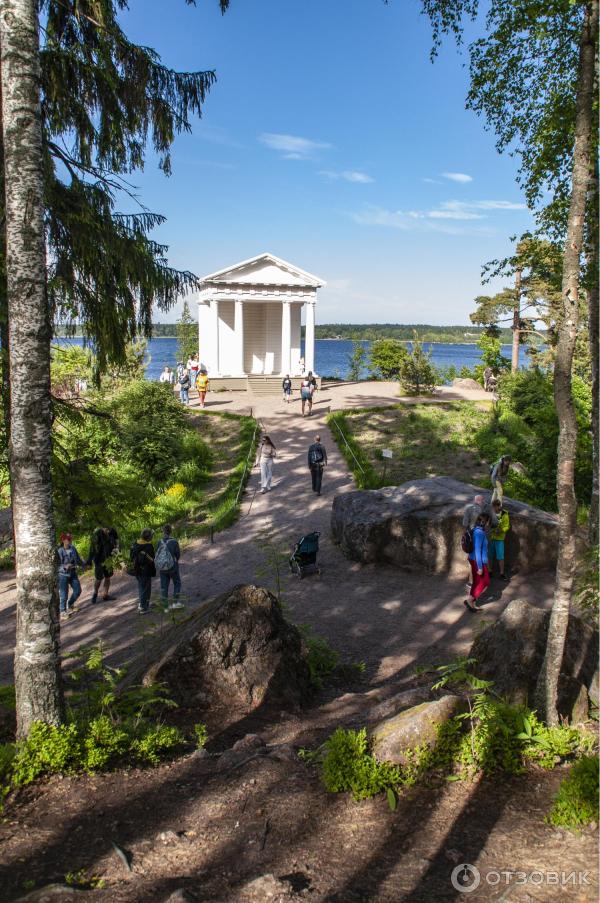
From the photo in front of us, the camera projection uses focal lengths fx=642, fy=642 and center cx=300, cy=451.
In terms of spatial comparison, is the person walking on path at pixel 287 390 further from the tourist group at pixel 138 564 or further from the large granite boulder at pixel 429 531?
the tourist group at pixel 138 564

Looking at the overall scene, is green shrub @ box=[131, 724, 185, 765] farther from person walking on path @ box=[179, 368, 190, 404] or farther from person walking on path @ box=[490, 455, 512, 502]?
person walking on path @ box=[179, 368, 190, 404]

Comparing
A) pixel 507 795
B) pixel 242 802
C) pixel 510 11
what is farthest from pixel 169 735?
pixel 510 11

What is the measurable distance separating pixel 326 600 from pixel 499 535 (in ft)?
10.8

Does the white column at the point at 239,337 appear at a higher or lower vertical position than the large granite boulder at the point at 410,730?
higher

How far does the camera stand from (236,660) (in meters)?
7.38

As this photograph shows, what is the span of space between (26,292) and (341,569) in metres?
8.65

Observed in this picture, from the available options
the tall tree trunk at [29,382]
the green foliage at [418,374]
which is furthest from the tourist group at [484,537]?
the green foliage at [418,374]

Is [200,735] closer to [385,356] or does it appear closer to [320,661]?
[320,661]

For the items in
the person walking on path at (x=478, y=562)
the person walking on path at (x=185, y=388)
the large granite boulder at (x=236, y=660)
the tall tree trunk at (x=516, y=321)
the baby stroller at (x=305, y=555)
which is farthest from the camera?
the tall tree trunk at (x=516, y=321)

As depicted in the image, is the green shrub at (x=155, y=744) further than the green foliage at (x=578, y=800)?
Yes

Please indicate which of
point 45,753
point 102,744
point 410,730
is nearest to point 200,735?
point 102,744

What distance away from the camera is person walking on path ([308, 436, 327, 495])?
16906 millimetres

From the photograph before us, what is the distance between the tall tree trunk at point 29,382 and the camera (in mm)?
5422

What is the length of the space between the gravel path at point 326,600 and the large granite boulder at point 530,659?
1.57 metres
